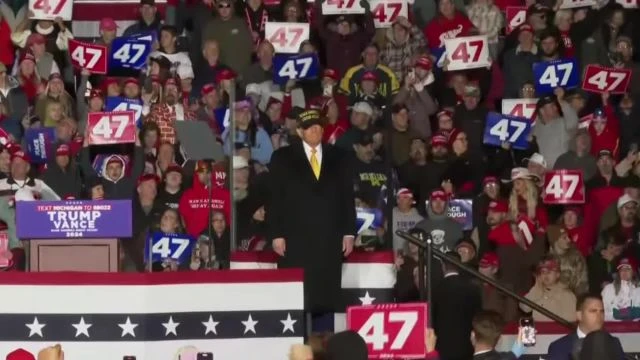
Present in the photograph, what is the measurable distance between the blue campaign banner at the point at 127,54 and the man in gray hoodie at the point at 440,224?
450cm

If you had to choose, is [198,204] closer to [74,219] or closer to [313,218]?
[313,218]

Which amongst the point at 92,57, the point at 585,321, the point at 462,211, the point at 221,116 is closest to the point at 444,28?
the point at 221,116

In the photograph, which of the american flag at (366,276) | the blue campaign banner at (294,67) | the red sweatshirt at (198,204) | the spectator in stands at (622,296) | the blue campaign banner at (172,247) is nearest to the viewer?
the american flag at (366,276)

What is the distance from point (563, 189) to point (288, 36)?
13.0 ft

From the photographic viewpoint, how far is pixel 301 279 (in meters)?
16.7

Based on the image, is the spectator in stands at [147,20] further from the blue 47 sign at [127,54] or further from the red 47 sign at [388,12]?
the red 47 sign at [388,12]

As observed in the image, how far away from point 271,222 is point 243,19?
9911 millimetres

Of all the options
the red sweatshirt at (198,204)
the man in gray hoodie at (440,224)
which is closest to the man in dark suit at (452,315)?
the red sweatshirt at (198,204)

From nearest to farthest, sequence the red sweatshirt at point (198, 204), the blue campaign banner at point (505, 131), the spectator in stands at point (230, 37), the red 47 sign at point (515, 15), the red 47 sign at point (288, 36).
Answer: the red sweatshirt at point (198, 204), the blue campaign banner at point (505, 131), the red 47 sign at point (288, 36), the spectator in stands at point (230, 37), the red 47 sign at point (515, 15)

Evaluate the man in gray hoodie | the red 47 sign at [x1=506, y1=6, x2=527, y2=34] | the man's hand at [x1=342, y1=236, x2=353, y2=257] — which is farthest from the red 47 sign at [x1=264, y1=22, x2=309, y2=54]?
the man's hand at [x1=342, y1=236, x2=353, y2=257]

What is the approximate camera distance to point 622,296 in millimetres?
21844

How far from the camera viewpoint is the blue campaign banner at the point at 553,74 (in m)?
25.7

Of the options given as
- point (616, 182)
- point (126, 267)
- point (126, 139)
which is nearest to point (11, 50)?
point (126, 139)

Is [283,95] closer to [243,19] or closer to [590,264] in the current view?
[243,19]
